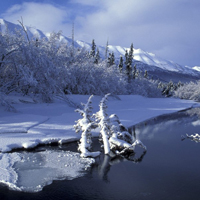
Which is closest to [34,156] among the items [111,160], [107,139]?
[111,160]

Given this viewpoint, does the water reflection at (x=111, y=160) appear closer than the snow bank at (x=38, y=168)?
No

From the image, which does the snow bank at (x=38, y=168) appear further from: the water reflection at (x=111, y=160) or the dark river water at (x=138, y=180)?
the water reflection at (x=111, y=160)

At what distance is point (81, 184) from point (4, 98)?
34.2ft

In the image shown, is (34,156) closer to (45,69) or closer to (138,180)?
(138,180)

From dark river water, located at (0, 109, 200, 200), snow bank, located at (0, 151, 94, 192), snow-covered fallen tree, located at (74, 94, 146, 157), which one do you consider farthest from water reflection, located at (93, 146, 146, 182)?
snow bank, located at (0, 151, 94, 192)

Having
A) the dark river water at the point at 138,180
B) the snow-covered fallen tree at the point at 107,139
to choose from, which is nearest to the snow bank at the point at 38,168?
the dark river water at the point at 138,180

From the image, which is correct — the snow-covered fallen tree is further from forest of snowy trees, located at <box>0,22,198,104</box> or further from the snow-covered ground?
forest of snowy trees, located at <box>0,22,198,104</box>

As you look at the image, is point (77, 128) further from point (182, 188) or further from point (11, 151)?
point (182, 188)

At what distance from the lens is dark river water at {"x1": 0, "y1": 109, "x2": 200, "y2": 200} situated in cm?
633

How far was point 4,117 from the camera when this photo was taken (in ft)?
46.8

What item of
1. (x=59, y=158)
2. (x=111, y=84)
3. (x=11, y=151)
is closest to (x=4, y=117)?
(x=11, y=151)

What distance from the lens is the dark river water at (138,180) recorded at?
20.8ft

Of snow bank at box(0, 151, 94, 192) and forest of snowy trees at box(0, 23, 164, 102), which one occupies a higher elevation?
forest of snowy trees at box(0, 23, 164, 102)

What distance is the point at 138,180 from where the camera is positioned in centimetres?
726
